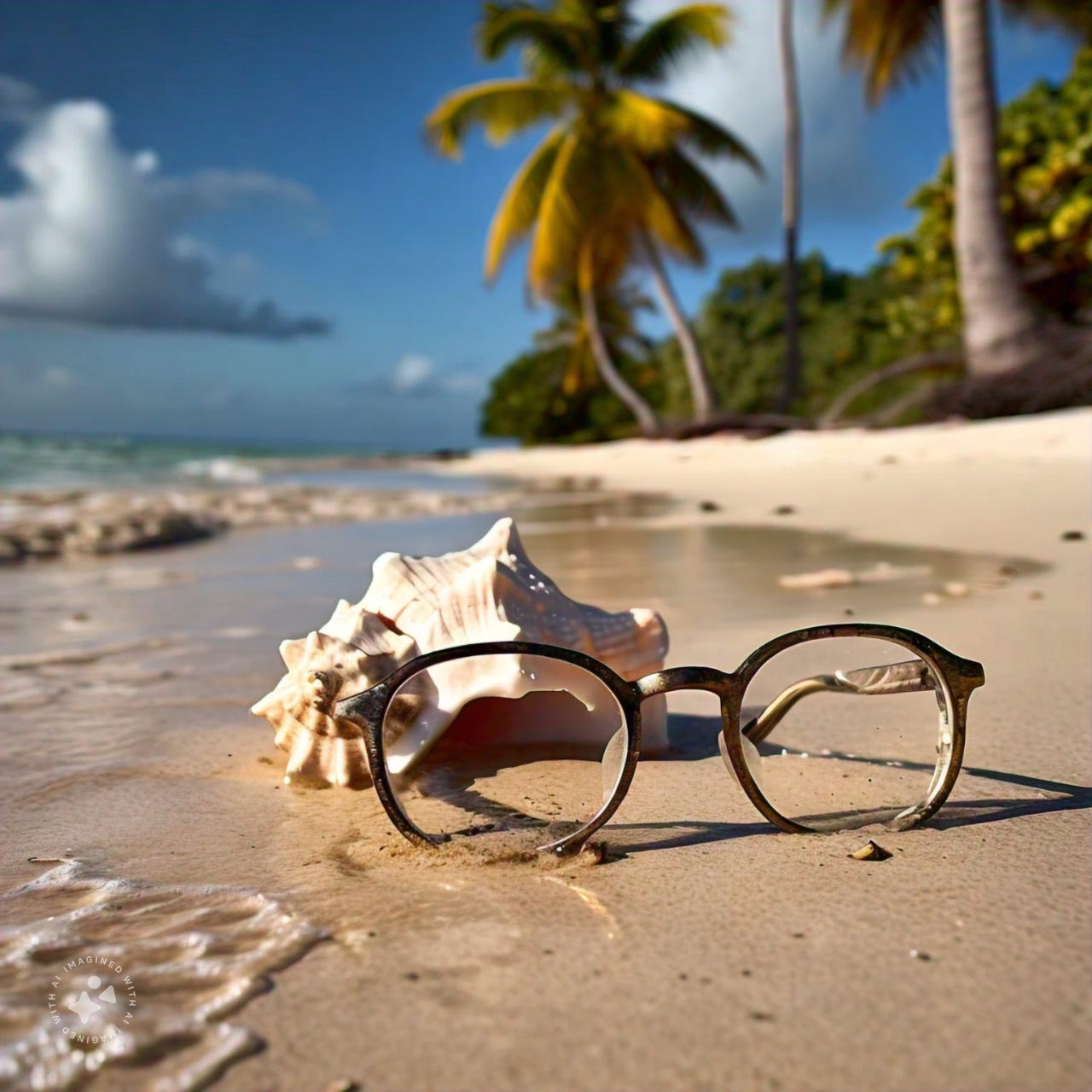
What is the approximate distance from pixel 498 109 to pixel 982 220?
12726 millimetres

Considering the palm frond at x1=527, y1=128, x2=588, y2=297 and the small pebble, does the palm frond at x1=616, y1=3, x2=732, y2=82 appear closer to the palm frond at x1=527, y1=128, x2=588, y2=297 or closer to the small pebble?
the palm frond at x1=527, y1=128, x2=588, y2=297

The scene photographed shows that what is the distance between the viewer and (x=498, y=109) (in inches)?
801

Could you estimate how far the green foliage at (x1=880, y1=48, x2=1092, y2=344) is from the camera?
499 inches

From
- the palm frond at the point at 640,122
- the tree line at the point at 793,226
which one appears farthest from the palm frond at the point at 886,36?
the palm frond at the point at 640,122

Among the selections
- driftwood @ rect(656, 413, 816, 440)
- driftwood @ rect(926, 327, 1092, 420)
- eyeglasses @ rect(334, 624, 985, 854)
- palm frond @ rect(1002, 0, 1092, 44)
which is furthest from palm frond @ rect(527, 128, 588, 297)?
eyeglasses @ rect(334, 624, 985, 854)

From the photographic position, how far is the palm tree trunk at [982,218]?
10094 mm

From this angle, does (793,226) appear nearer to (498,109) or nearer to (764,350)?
(498,109)

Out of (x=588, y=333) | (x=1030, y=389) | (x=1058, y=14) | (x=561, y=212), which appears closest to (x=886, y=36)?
(x=1058, y=14)

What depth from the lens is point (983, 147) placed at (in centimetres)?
1020

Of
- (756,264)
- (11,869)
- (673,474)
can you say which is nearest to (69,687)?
(11,869)

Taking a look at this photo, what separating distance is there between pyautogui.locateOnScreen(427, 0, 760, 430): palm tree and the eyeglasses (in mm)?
17668

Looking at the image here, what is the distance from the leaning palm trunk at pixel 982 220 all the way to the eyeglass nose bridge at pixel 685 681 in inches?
387

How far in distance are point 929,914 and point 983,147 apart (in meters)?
11.0

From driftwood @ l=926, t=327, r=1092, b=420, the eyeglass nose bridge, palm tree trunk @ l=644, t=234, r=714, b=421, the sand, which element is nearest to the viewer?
the sand
